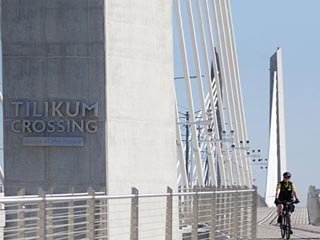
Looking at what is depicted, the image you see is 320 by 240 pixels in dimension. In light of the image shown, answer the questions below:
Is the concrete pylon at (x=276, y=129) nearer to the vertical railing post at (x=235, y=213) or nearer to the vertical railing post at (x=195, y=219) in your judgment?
the vertical railing post at (x=235, y=213)

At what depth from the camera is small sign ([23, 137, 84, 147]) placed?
2402cm

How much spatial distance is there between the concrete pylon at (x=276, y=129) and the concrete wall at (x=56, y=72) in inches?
2172

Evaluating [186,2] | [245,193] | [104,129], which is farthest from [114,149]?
[186,2]

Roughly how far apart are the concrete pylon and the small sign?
55078 mm

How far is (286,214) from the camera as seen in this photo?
24.2 meters

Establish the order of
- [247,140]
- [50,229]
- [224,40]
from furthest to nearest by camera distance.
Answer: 1. [247,140]
2. [224,40]
3. [50,229]

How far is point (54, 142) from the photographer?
2409 cm

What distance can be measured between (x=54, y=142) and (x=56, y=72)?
60.8 inches

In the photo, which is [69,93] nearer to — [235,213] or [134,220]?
[235,213]

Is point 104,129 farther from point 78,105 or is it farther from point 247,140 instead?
point 247,140

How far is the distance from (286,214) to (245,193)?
9.24 ft

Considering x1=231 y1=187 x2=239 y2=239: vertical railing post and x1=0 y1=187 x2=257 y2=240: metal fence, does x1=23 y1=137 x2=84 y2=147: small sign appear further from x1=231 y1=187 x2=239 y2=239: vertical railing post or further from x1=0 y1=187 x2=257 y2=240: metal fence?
x1=231 y1=187 x2=239 y2=239: vertical railing post

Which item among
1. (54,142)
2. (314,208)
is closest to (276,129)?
(314,208)

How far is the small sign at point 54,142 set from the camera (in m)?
24.0
